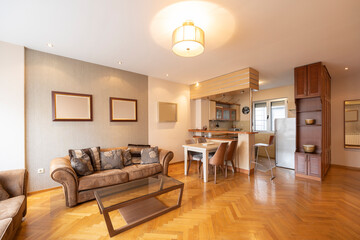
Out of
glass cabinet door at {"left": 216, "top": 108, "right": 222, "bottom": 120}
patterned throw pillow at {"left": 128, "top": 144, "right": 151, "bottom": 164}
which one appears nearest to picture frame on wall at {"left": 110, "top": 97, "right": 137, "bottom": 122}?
patterned throw pillow at {"left": 128, "top": 144, "right": 151, "bottom": 164}

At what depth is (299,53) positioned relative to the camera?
2906mm

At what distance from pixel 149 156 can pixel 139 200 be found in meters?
1.55

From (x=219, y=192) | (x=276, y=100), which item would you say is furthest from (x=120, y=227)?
(x=276, y=100)

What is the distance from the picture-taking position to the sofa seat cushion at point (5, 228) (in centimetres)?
125

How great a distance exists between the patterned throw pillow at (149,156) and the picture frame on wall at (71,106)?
4.63 ft

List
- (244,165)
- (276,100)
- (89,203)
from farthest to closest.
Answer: (276,100)
(244,165)
(89,203)

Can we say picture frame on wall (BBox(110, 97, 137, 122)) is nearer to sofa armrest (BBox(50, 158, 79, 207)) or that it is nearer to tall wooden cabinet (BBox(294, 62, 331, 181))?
sofa armrest (BBox(50, 158, 79, 207))

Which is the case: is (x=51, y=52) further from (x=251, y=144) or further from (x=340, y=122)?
(x=340, y=122)

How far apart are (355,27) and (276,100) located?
11.9ft

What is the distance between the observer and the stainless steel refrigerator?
4.23 m

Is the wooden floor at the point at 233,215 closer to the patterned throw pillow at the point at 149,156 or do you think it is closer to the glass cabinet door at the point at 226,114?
the patterned throw pillow at the point at 149,156

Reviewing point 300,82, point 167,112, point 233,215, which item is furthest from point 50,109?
point 300,82

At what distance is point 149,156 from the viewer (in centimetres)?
338

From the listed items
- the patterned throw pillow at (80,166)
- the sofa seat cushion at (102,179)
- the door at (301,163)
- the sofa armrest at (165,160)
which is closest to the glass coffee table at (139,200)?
the sofa seat cushion at (102,179)
